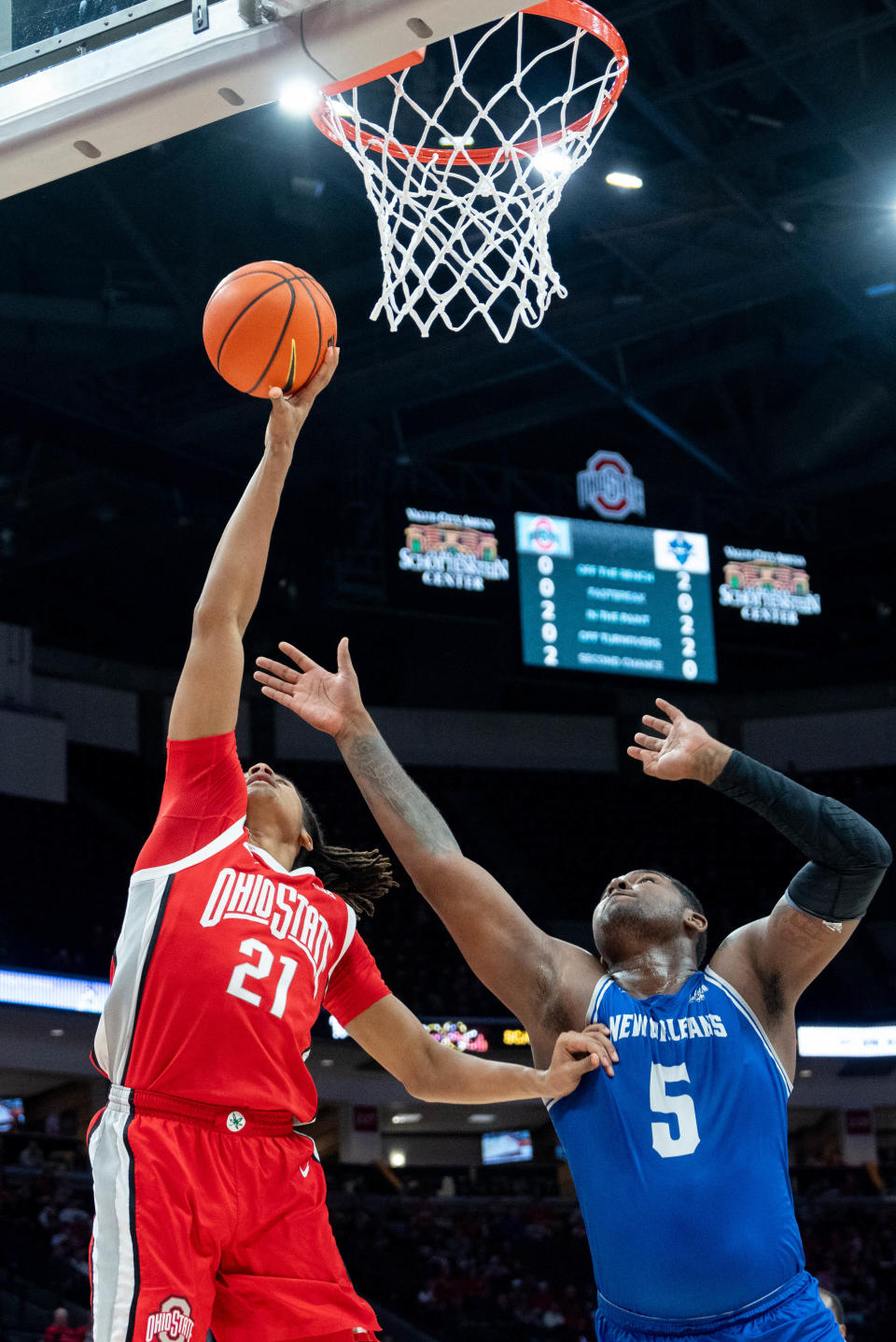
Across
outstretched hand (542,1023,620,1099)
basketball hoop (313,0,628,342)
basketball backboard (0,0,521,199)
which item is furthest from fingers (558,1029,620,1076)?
basketball hoop (313,0,628,342)

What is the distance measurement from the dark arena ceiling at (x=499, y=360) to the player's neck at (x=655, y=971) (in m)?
7.86

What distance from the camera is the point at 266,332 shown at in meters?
3.79

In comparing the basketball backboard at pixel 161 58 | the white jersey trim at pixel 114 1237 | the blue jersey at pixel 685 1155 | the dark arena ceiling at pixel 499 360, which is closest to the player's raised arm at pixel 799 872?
the blue jersey at pixel 685 1155

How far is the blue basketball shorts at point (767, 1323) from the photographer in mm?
3037

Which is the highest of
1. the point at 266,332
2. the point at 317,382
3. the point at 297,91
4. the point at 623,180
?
the point at 623,180

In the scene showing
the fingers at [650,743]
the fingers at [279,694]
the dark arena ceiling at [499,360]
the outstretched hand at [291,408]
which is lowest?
the fingers at [650,743]

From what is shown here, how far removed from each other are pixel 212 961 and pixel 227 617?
73cm

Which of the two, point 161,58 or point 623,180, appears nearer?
point 161,58

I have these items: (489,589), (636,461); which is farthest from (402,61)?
(636,461)

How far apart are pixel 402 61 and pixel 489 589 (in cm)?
1116

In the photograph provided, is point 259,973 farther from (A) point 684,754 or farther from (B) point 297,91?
(B) point 297,91

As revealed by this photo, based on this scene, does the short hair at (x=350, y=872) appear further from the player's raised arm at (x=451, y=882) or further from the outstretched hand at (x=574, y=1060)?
the outstretched hand at (x=574, y=1060)

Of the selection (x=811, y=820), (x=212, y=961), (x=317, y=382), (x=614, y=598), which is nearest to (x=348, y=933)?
(x=212, y=961)

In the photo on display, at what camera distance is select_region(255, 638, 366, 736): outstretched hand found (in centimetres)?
374
